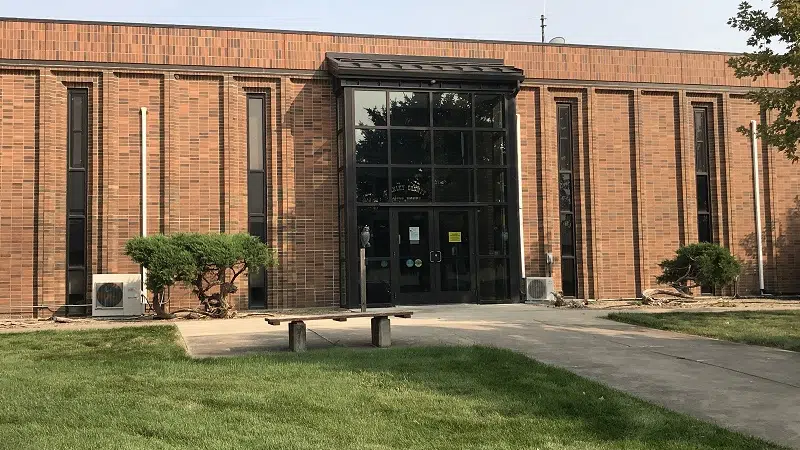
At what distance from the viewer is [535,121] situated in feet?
59.4

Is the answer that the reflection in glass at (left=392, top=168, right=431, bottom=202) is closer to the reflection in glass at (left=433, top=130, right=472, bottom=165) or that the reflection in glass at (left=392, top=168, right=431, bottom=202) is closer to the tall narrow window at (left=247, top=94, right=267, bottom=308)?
the reflection in glass at (left=433, top=130, right=472, bottom=165)

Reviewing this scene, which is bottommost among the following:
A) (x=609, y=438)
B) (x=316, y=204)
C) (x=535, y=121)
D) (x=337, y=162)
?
(x=609, y=438)

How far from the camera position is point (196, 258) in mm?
13711

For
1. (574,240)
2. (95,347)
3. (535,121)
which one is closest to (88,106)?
(95,347)

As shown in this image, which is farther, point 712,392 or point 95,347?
point 95,347

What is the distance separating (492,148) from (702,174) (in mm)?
6711

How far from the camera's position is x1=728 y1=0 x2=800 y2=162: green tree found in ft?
31.2

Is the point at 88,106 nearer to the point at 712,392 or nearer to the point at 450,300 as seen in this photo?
the point at 450,300

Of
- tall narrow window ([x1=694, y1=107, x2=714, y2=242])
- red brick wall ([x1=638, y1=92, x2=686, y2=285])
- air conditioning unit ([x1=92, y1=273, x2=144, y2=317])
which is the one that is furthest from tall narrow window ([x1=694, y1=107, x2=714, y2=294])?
air conditioning unit ([x1=92, y1=273, x2=144, y2=317])

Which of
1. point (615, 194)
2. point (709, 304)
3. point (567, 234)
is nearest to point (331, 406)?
point (709, 304)

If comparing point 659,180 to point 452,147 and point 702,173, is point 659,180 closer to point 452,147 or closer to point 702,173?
point 702,173

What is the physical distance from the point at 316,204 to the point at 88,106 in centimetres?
575

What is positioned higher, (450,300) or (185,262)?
(185,262)

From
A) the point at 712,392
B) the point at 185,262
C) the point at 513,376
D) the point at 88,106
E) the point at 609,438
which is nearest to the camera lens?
the point at 609,438
